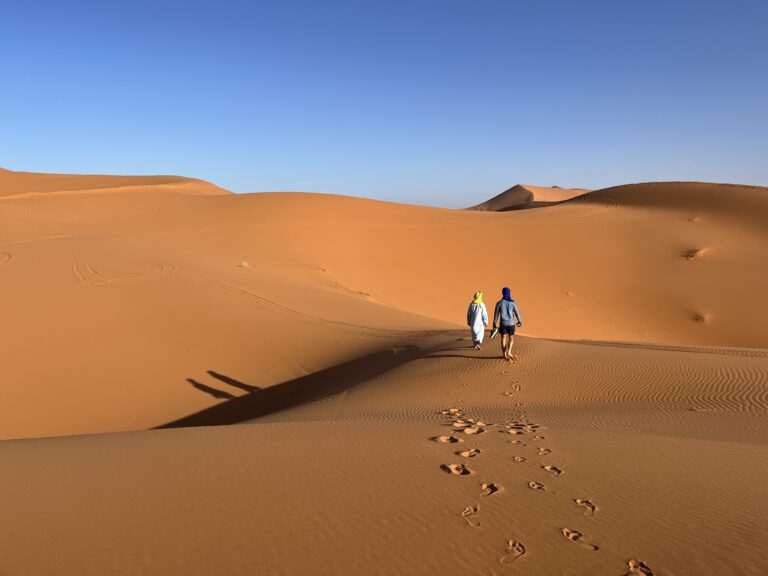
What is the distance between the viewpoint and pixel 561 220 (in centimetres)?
3183

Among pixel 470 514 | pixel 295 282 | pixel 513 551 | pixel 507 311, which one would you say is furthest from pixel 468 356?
pixel 295 282

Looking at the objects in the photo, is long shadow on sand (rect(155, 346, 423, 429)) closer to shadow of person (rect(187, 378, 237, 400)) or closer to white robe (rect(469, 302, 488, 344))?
shadow of person (rect(187, 378, 237, 400))

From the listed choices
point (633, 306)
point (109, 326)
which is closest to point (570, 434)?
point (109, 326)

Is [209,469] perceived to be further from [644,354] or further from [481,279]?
[481,279]

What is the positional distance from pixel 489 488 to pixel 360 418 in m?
2.80

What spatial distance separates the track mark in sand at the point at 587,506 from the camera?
351 centimetres

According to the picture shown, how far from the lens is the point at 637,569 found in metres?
2.86

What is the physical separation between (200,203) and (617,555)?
33516 mm

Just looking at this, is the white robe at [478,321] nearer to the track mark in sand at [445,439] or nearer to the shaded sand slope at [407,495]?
the shaded sand slope at [407,495]

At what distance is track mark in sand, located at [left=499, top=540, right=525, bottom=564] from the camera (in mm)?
2984

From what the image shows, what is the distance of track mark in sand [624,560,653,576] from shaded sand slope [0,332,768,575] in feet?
0.10

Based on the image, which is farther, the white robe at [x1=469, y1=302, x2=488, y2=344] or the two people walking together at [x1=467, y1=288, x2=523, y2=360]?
the white robe at [x1=469, y1=302, x2=488, y2=344]

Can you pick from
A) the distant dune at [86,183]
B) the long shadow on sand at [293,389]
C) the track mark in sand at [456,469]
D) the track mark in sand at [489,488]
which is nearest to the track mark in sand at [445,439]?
the track mark in sand at [456,469]

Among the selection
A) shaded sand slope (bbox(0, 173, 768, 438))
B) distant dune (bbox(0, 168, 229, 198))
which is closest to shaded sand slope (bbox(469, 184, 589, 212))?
shaded sand slope (bbox(0, 173, 768, 438))
